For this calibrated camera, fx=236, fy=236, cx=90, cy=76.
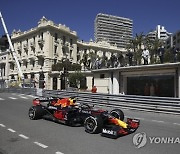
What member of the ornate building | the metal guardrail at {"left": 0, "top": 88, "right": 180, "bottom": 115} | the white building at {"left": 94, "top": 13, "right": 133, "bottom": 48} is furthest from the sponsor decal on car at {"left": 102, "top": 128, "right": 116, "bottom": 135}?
the white building at {"left": 94, "top": 13, "right": 133, "bottom": 48}

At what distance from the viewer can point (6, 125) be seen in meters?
8.72

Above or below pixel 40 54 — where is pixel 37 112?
below

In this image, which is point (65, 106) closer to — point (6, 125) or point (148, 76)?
point (6, 125)

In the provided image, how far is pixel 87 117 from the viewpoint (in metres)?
7.73

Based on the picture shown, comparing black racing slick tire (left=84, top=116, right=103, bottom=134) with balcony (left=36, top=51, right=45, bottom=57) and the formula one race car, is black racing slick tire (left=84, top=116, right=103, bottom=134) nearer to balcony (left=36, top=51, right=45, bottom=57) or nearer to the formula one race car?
the formula one race car

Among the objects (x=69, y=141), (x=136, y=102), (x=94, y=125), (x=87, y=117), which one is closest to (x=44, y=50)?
(x=136, y=102)

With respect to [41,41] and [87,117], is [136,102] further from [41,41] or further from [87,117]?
[41,41]

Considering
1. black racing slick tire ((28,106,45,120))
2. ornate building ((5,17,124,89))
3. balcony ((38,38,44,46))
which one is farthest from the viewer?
balcony ((38,38,44,46))

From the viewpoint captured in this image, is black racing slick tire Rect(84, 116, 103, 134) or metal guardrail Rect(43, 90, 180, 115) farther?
metal guardrail Rect(43, 90, 180, 115)

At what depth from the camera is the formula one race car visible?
23.2 ft

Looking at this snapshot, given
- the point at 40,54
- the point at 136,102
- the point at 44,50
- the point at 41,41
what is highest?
the point at 41,41

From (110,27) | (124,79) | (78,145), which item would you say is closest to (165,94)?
(124,79)

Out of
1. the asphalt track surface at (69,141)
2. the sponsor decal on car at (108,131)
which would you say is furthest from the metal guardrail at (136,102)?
the sponsor decal on car at (108,131)

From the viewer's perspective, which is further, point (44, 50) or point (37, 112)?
point (44, 50)
